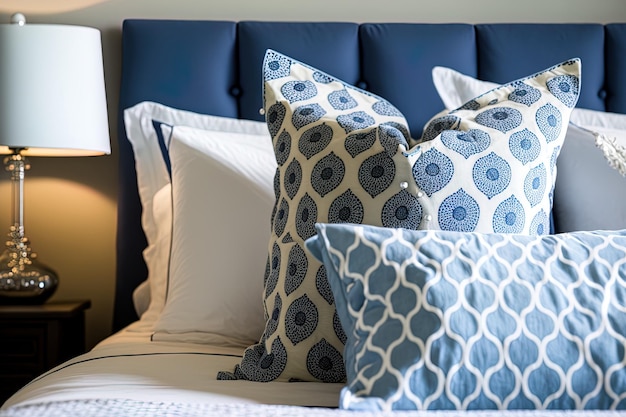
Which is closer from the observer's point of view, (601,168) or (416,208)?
(416,208)

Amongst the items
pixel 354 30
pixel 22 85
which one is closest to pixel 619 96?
pixel 354 30

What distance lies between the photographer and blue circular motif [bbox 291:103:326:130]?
148 cm

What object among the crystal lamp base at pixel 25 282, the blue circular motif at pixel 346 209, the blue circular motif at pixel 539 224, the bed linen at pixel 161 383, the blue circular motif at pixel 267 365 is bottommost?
the bed linen at pixel 161 383

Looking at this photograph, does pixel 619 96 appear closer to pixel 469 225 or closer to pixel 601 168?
pixel 601 168

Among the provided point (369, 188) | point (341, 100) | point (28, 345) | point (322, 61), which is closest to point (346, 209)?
point (369, 188)

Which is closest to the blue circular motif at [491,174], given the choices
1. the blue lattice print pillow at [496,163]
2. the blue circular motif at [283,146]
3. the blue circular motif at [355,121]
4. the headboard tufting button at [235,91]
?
the blue lattice print pillow at [496,163]

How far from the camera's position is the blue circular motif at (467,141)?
1388 millimetres

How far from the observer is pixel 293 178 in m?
1.45

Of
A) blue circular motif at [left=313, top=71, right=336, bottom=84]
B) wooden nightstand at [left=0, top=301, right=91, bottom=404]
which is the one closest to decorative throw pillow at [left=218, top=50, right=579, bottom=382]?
blue circular motif at [left=313, top=71, right=336, bottom=84]

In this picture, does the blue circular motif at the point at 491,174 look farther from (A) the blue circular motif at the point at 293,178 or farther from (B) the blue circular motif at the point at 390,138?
(A) the blue circular motif at the point at 293,178

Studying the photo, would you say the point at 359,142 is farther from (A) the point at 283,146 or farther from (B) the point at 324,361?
(B) the point at 324,361

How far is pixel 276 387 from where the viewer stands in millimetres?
1307

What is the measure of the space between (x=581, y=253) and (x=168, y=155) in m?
1.12

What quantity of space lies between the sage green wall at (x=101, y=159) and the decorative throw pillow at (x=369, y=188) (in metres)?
0.97
